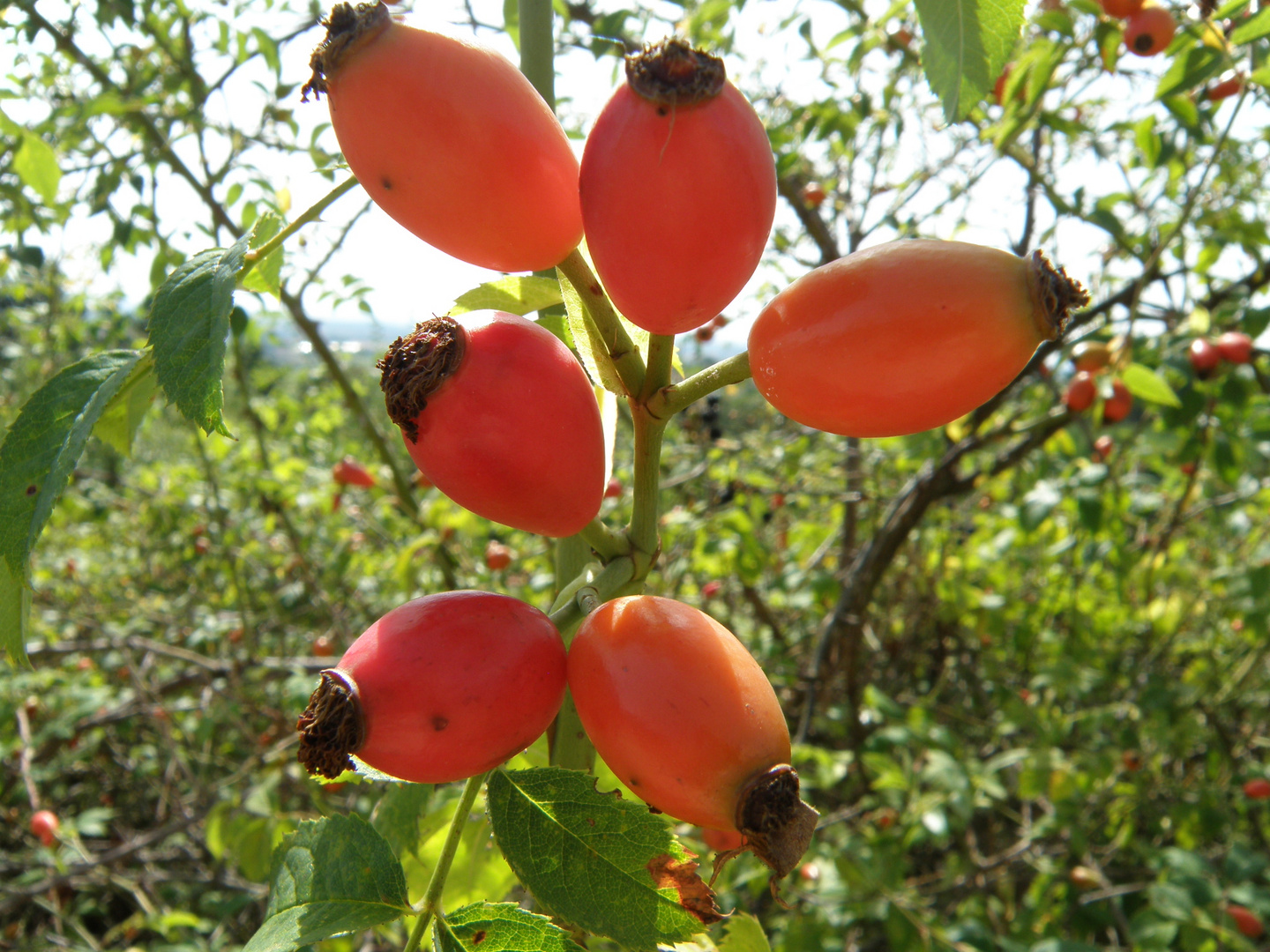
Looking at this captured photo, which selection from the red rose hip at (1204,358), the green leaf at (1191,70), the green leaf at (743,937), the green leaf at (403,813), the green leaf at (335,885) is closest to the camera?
the green leaf at (335,885)

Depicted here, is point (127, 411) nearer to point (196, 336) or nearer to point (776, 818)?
point (196, 336)

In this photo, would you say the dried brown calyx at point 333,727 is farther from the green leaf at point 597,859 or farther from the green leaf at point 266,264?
the green leaf at point 266,264

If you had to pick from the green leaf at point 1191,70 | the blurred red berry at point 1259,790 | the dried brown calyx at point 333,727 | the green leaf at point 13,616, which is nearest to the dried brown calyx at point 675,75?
the dried brown calyx at point 333,727

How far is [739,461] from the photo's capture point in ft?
15.1

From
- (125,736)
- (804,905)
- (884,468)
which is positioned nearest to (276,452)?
(125,736)

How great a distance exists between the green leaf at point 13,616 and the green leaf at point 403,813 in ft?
1.50

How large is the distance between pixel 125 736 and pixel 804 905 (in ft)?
13.5

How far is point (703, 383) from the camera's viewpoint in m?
0.86

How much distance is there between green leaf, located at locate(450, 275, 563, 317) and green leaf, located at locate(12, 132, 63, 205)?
6.52 feet

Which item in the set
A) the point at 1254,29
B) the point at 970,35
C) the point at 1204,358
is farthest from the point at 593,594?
the point at 1204,358

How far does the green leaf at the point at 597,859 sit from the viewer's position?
2.42 feet

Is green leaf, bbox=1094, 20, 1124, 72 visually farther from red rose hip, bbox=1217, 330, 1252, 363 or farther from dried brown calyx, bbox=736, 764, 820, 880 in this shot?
dried brown calyx, bbox=736, 764, 820, 880

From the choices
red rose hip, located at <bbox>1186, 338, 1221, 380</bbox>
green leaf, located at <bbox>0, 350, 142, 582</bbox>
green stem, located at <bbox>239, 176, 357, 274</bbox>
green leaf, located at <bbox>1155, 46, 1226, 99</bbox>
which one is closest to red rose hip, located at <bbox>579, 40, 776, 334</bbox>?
green stem, located at <bbox>239, 176, 357, 274</bbox>

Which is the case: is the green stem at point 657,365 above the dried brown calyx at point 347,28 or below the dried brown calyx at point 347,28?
below
